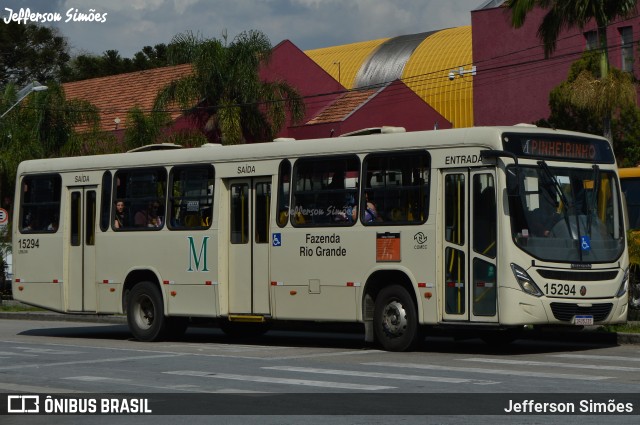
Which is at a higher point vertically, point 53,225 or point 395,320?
point 53,225

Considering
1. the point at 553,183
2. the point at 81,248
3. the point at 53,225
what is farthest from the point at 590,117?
the point at 553,183

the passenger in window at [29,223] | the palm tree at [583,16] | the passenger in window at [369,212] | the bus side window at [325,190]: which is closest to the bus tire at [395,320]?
the passenger in window at [369,212]

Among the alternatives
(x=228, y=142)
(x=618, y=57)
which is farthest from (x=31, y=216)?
(x=618, y=57)

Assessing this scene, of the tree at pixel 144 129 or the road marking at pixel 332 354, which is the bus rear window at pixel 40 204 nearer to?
the road marking at pixel 332 354

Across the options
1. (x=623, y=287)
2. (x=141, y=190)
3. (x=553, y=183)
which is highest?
(x=141, y=190)

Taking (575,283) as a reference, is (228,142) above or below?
above

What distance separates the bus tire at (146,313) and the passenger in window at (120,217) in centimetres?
109

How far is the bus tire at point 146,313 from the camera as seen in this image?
22.2 meters

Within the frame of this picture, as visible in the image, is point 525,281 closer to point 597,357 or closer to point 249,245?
point 597,357

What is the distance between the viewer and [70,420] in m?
11.7

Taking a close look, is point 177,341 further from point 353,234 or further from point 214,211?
point 353,234

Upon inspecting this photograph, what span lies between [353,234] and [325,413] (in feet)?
25.4

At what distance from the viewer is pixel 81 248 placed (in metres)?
23.5

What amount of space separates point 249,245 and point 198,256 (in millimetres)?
1027
